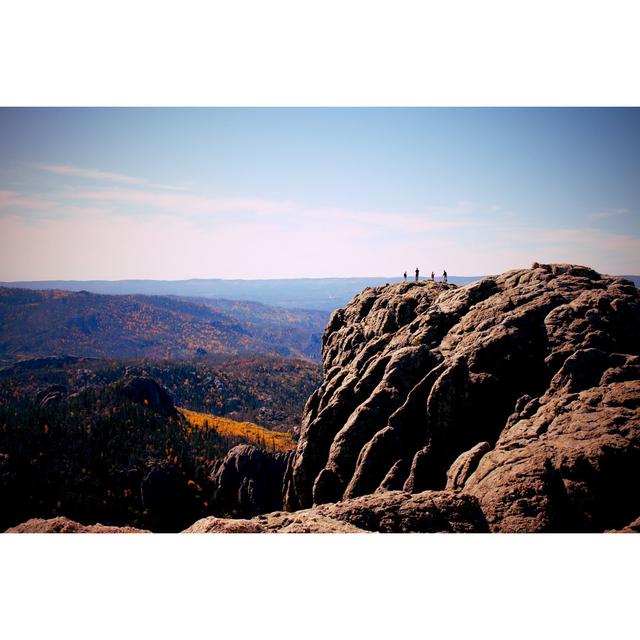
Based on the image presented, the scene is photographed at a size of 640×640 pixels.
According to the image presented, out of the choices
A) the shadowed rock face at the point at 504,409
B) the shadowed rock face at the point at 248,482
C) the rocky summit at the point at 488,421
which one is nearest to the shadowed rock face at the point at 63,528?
the rocky summit at the point at 488,421

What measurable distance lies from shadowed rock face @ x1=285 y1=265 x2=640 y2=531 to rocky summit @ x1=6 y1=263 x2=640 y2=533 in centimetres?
7

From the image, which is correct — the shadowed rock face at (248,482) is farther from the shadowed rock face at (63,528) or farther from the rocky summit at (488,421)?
the shadowed rock face at (63,528)

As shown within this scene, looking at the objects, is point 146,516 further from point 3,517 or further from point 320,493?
point 320,493

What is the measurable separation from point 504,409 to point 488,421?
1205 mm

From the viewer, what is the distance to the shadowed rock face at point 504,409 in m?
20.8

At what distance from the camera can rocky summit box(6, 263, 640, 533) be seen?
2092 cm

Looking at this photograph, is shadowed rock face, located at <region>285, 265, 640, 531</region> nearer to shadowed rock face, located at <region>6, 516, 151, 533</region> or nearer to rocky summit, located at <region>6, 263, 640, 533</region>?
→ rocky summit, located at <region>6, 263, 640, 533</region>

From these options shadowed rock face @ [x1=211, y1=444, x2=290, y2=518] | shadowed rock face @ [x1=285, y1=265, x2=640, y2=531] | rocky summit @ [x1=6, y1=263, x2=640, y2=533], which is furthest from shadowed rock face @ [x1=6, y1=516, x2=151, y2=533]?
shadowed rock face @ [x1=211, y1=444, x2=290, y2=518]

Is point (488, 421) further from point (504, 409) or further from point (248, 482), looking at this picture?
point (248, 482)

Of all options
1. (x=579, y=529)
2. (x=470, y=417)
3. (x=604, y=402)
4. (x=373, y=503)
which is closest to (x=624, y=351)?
(x=604, y=402)

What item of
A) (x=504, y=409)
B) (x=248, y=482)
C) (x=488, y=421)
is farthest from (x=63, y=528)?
(x=248, y=482)

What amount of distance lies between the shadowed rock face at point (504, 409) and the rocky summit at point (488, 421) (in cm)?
7

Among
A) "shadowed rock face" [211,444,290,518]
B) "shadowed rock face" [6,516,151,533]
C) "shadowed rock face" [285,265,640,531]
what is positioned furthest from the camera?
"shadowed rock face" [211,444,290,518]

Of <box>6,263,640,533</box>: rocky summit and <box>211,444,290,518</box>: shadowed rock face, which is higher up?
<box>6,263,640,533</box>: rocky summit
